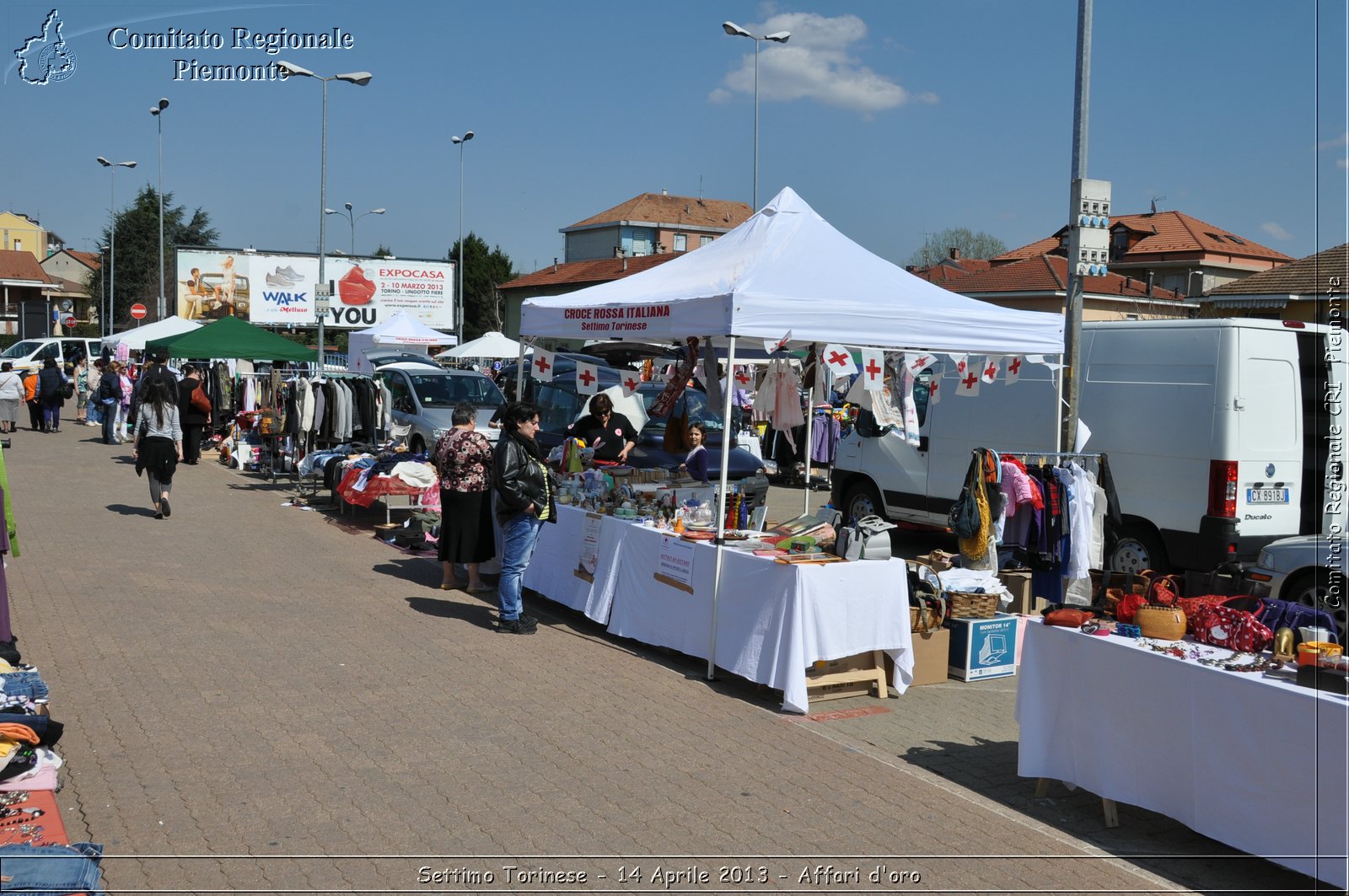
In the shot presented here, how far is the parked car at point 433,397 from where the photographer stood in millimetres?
17812

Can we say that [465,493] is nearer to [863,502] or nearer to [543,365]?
[543,365]

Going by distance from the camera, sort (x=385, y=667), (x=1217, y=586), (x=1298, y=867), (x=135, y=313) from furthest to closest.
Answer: (x=135, y=313)
(x=385, y=667)
(x=1217, y=586)
(x=1298, y=867)

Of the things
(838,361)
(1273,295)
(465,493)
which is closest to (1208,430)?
(838,361)

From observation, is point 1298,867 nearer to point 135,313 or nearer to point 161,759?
point 161,759

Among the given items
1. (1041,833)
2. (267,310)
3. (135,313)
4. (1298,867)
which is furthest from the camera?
(267,310)

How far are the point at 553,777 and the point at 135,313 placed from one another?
35.0 m

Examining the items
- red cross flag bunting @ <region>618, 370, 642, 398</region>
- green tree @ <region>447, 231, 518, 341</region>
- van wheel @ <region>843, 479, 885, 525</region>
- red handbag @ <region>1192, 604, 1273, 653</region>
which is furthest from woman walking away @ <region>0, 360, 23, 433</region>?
green tree @ <region>447, 231, 518, 341</region>

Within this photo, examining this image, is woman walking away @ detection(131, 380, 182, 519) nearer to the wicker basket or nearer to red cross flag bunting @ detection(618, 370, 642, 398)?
red cross flag bunting @ detection(618, 370, 642, 398)

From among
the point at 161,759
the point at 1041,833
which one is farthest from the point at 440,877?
the point at 1041,833

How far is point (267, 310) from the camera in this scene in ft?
139

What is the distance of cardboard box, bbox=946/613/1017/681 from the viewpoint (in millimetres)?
7656

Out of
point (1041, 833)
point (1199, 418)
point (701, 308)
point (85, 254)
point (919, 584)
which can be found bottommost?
point (1041, 833)

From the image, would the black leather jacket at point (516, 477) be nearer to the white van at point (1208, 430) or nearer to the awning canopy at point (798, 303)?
the awning canopy at point (798, 303)

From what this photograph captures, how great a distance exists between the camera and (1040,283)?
41.9 meters
